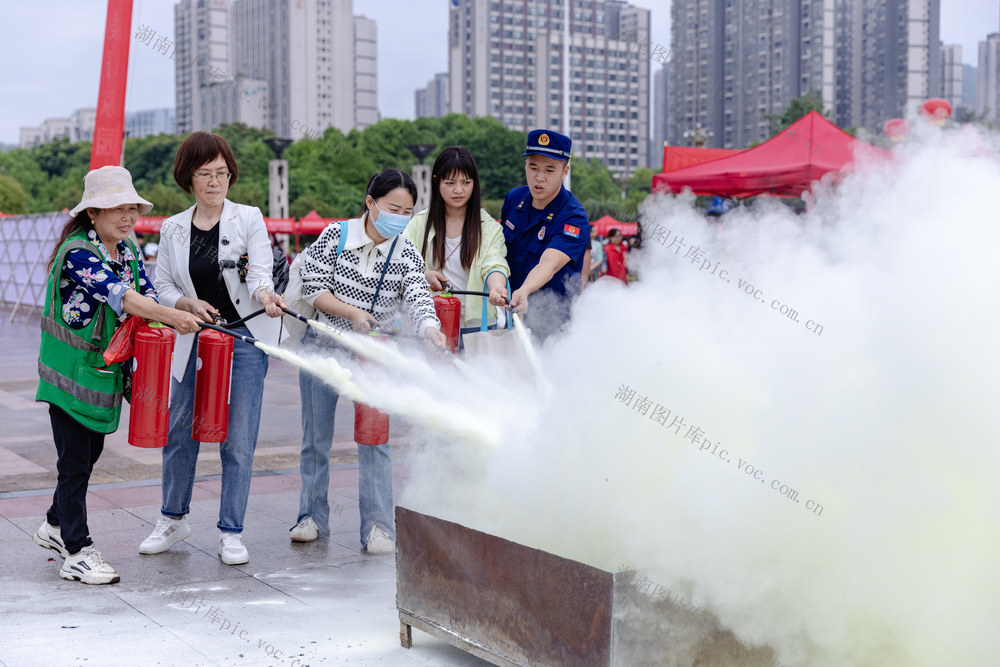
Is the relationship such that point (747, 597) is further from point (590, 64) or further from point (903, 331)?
point (590, 64)

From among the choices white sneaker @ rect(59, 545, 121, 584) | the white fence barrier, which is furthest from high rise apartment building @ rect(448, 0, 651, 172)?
white sneaker @ rect(59, 545, 121, 584)

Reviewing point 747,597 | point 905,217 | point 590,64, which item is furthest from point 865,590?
point 590,64

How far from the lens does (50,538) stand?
445 centimetres

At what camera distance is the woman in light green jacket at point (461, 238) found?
15.7 ft

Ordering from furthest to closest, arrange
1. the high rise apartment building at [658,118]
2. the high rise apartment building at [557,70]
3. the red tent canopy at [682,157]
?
1. the high rise apartment building at [658,118]
2. the high rise apartment building at [557,70]
3. the red tent canopy at [682,157]

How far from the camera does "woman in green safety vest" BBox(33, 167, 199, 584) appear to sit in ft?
13.8

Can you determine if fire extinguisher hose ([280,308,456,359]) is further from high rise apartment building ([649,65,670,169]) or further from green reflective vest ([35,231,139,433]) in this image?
high rise apartment building ([649,65,670,169])

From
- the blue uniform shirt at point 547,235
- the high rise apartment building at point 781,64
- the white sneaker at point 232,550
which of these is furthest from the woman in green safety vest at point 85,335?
the high rise apartment building at point 781,64

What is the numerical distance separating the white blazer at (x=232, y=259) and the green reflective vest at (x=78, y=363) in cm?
36

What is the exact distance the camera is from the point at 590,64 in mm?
72000

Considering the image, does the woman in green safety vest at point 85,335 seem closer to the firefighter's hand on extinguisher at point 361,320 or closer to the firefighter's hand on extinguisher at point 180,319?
the firefighter's hand on extinguisher at point 180,319

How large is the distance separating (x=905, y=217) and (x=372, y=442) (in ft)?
9.00

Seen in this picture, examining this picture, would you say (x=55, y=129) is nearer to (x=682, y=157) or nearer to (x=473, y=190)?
(x=682, y=157)

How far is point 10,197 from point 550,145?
205ft
